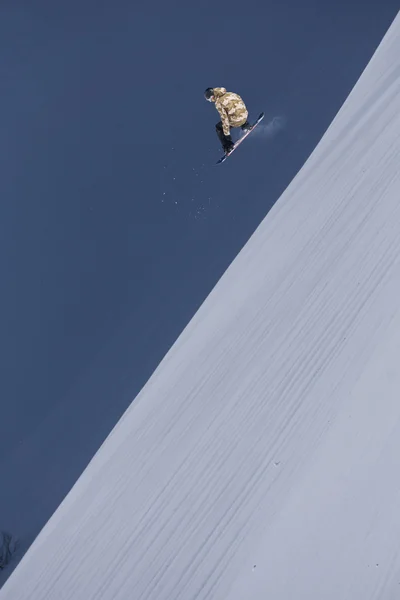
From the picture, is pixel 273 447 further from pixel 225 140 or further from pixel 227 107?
pixel 225 140

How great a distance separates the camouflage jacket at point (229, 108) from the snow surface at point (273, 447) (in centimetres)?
106

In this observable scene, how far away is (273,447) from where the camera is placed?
3748 millimetres

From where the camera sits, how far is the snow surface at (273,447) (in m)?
3.12

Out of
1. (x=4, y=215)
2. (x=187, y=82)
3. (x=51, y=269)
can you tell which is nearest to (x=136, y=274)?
(x=51, y=269)

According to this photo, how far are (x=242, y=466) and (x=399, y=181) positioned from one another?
2.65 meters

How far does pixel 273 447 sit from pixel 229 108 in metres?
3.54

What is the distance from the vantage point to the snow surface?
10.3 ft

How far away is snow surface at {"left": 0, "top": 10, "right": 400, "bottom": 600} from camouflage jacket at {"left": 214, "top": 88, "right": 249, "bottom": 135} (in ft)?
3.49

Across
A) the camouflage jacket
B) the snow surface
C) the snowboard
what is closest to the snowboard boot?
the snowboard

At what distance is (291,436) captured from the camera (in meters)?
3.71

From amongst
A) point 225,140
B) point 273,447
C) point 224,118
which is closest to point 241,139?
point 225,140

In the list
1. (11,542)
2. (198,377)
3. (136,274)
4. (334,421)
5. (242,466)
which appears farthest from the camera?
(136,274)

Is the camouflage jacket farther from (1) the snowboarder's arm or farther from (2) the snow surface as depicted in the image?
(2) the snow surface

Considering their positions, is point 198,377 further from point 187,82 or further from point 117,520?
point 187,82
